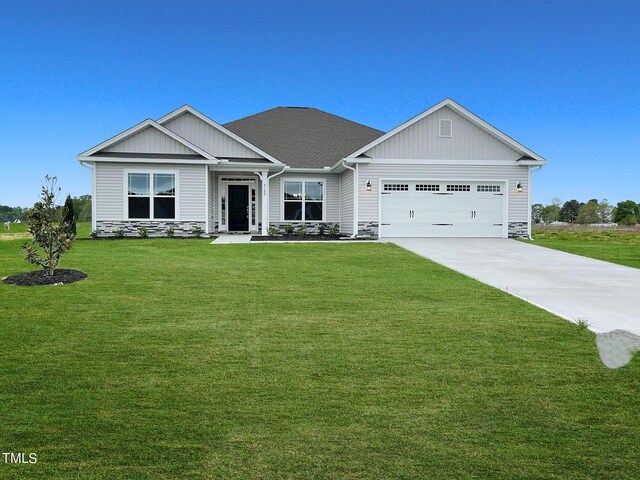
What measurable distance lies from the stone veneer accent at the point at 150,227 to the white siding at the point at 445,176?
6.76 metres

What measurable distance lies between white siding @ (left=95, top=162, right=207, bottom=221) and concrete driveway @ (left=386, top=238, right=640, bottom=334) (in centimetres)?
839

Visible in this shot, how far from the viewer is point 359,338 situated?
5.33 metres

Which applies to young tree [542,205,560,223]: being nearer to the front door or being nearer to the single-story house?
the single-story house

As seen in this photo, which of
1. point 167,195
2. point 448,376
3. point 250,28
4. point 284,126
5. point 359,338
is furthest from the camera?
point 284,126

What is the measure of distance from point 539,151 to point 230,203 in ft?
45.3

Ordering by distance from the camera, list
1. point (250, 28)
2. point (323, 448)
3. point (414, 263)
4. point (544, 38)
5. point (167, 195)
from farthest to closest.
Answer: point (250, 28)
point (544, 38)
point (167, 195)
point (414, 263)
point (323, 448)

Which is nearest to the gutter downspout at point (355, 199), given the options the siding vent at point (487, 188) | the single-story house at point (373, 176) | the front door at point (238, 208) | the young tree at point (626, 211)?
the single-story house at point (373, 176)

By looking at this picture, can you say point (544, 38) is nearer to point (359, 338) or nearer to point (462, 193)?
point (462, 193)

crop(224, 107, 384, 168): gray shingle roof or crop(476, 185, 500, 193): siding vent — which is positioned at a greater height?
crop(224, 107, 384, 168): gray shingle roof

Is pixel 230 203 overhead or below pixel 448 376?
overhead

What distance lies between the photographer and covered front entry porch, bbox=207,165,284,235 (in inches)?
848

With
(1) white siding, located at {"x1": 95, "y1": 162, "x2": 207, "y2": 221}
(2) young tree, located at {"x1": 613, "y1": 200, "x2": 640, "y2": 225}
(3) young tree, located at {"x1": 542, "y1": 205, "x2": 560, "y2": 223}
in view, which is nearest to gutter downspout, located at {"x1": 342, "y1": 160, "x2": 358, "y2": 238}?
(1) white siding, located at {"x1": 95, "y1": 162, "x2": 207, "y2": 221}

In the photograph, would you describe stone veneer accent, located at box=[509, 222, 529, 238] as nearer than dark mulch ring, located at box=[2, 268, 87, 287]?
No

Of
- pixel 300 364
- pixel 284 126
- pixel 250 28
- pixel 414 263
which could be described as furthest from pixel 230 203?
pixel 300 364
